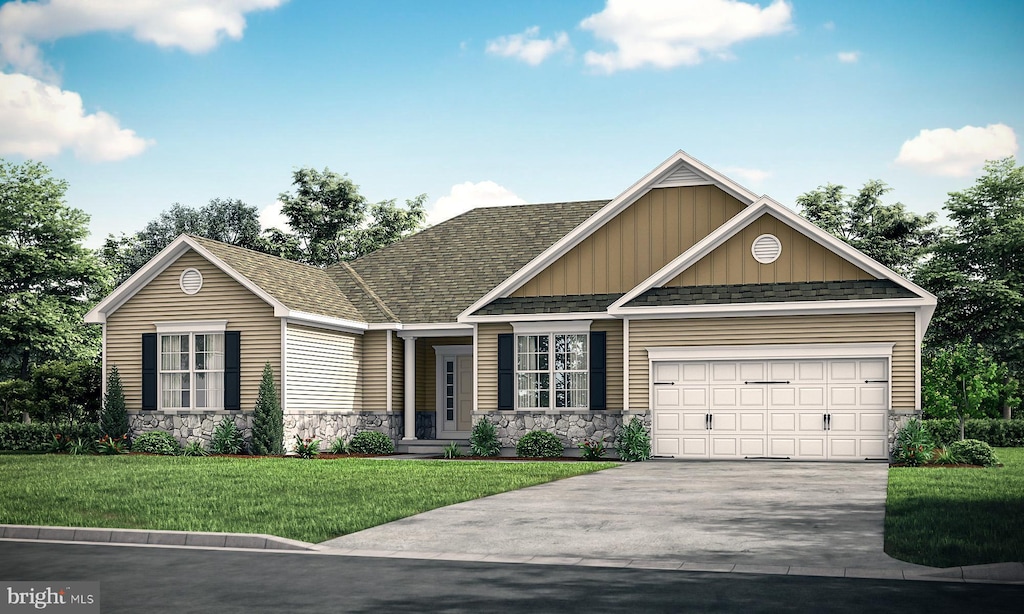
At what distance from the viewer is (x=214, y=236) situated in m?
64.4

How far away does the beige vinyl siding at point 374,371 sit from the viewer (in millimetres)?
31094

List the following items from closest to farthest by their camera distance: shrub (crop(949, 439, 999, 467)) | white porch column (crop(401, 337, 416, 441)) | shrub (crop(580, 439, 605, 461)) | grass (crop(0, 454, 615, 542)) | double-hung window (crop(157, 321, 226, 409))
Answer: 1. grass (crop(0, 454, 615, 542))
2. shrub (crop(949, 439, 999, 467))
3. shrub (crop(580, 439, 605, 461))
4. double-hung window (crop(157, 321, 226, 409))
5. white porch column (crop(401, 337, 416, 441))

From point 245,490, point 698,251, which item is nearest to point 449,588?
point 245,490

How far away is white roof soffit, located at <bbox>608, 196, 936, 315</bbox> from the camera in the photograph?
24094 millimetres

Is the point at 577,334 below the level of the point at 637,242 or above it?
below

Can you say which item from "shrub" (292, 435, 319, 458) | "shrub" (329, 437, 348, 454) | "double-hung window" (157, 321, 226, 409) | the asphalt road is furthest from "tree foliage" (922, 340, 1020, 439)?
the asphalt road

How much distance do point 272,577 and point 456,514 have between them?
189 inches

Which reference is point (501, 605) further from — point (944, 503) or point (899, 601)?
point (944, 503)

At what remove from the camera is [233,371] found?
27.8 m

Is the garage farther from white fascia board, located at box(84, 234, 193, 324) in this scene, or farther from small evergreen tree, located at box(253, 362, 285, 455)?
white fascia board, located at box(84, 234, 193, 324)

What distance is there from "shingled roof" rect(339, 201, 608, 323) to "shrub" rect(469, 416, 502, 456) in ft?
13.1

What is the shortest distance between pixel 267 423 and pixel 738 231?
11.9m

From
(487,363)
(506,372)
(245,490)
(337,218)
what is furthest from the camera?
(337,218)

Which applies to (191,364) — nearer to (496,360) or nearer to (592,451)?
(496,360)
